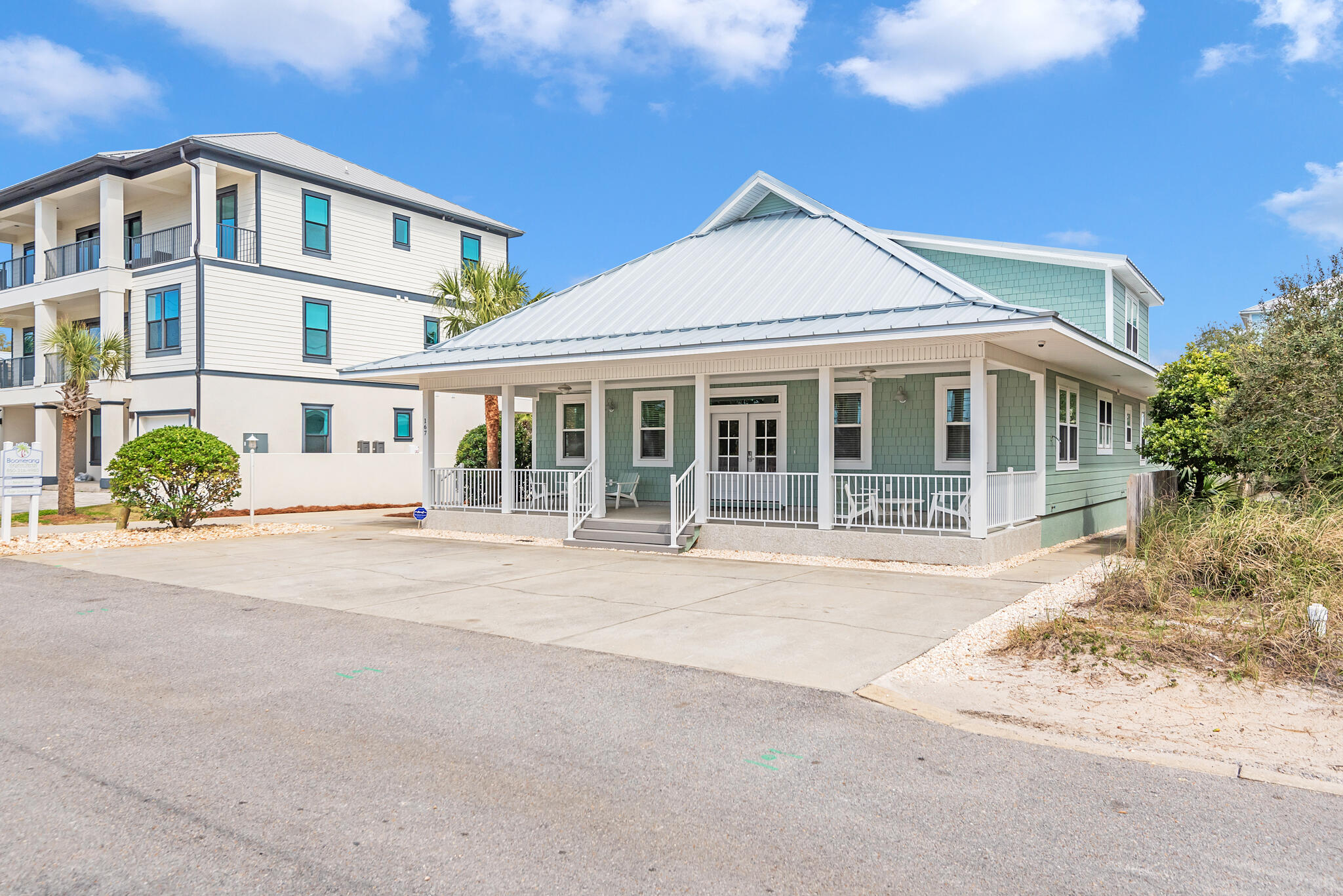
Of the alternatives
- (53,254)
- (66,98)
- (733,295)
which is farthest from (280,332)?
(66,98)

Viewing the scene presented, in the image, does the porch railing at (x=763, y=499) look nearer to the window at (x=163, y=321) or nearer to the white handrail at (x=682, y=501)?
the white handrail at (x=682, y=501)

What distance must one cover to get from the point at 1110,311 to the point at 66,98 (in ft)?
156

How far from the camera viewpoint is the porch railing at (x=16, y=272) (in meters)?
28.9

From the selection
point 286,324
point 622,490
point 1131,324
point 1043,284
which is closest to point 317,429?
point 286,324

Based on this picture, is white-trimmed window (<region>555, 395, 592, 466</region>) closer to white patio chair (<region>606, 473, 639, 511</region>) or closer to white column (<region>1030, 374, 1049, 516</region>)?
white patio chair (<region>606, 473, 639, 511</region>)

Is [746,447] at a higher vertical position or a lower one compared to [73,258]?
lower

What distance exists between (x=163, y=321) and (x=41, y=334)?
7.04 m

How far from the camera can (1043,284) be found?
1741cm

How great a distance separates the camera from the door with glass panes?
650 inches

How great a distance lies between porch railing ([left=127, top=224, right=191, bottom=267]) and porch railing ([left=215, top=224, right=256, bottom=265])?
2.67 feet

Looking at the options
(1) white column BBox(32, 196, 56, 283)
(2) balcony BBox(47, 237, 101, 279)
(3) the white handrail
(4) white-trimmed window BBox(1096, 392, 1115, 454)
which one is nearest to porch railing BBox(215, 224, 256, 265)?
(2) balcony BBox(47, 237, 101, 279)

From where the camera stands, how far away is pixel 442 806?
4.04 meters

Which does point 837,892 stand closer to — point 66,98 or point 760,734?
point 760,734

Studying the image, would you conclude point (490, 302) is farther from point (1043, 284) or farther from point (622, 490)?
point (1043, 284)
